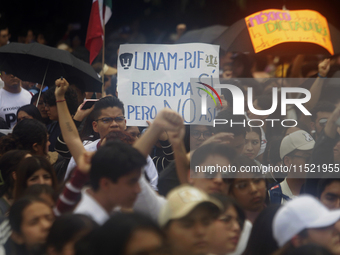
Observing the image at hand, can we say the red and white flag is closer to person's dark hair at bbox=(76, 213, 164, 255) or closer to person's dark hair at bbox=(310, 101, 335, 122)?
person's dark hair at bbox=(310, 101, 335, 122)

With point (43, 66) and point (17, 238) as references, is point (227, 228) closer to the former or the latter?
point (17, 238)

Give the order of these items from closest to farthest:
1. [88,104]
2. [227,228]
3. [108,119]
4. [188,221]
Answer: [188,221] → [227,228] → [108,119] → [88,104]

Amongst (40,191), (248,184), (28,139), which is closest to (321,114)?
(248,184)

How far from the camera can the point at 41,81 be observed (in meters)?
5.96

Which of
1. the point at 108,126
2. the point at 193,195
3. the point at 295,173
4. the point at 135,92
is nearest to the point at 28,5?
the point at 135,92

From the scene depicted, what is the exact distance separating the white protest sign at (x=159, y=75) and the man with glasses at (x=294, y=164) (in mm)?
1144

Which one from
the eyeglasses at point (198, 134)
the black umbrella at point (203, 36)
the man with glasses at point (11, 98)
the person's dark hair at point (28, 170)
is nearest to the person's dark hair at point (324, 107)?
the eyeglasses at point (198, 134)

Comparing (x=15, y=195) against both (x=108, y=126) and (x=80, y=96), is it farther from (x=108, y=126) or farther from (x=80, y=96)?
(x=80, y=96)

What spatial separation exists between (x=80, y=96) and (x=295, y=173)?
259 cm

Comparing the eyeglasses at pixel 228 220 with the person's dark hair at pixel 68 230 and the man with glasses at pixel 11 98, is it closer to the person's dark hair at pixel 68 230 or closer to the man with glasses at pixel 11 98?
the person's dark hair at pixel 68 230

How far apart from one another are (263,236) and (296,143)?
1.81m

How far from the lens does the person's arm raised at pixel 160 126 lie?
3088 mm

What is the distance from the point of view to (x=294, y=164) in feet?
14.9

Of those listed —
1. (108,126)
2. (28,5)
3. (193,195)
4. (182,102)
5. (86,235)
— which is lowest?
(86,235)
